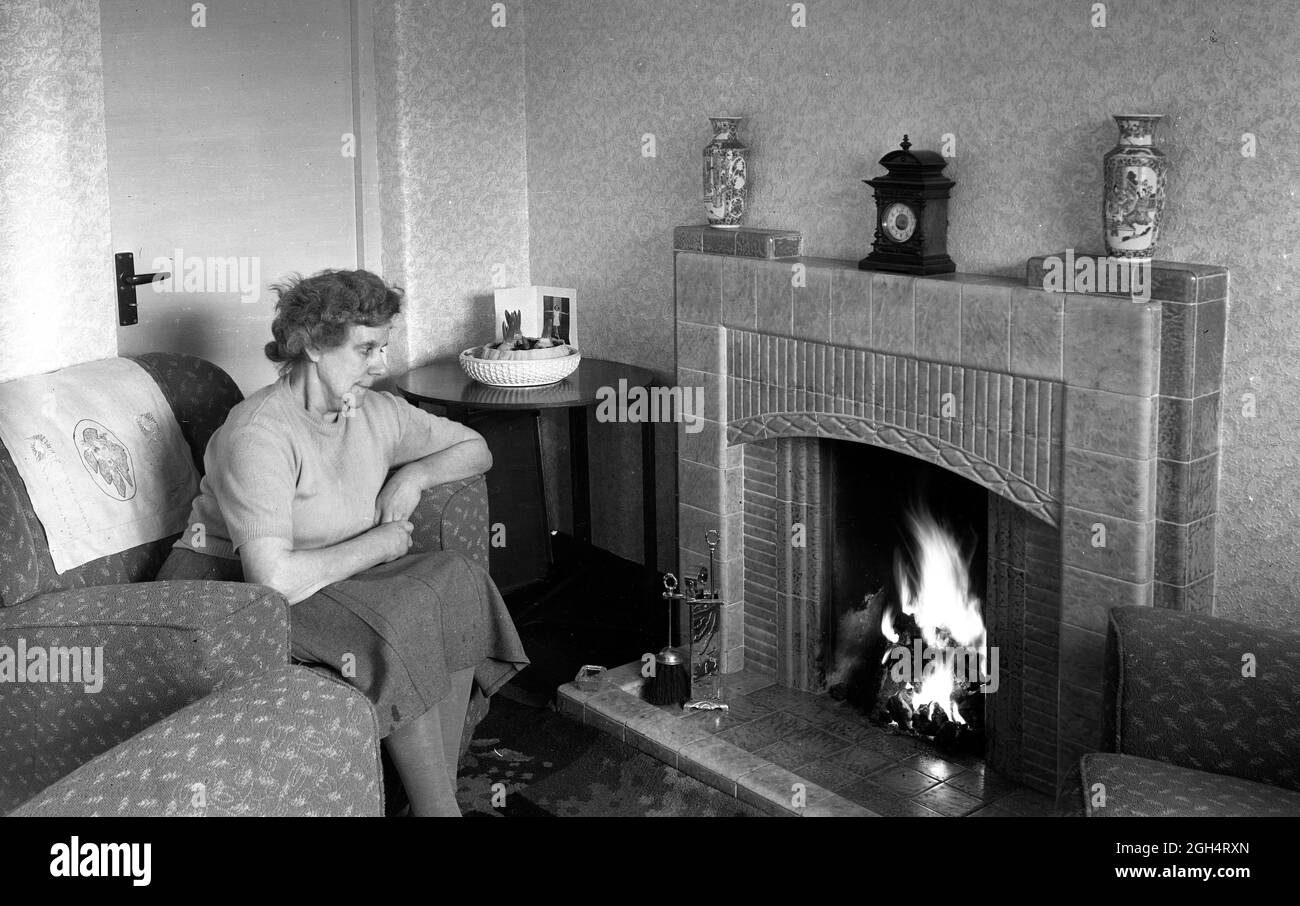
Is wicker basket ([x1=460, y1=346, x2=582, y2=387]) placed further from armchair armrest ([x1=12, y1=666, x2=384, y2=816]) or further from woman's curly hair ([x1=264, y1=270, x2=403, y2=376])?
armchair armrest ([x1=12, y1=666, x2=384, y2=816])

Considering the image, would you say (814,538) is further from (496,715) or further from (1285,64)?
(1285,64)

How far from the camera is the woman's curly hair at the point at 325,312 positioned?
2604 mm

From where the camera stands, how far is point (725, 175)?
3305 mm

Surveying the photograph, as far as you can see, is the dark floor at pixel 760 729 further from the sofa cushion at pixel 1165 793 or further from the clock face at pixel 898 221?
the clock face at pixel 898 221

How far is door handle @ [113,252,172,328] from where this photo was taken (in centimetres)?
340

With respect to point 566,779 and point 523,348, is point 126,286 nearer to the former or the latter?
point 523,348

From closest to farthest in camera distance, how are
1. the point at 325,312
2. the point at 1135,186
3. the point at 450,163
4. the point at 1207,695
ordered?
the point at 1207,695
the point at 1135,186
the point at 325,312
the point at 450,163

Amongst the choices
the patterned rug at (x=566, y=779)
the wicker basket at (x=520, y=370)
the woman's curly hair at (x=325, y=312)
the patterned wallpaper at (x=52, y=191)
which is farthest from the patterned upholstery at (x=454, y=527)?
the patterned wallpaper at (x=52, y=191)

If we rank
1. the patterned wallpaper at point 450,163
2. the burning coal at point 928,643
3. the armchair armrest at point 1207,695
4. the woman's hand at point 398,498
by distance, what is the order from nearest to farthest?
the armchair armrest at point 1207,695, the woman's hand at point 398,498, the burning coal at point 928,643, the patterned wallpaper at point 450,163

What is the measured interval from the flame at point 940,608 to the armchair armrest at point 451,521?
98cm

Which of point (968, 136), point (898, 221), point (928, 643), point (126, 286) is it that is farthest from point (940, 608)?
point (126, 286)

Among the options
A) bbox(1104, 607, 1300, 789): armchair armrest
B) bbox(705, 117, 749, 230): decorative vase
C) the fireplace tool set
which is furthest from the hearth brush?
bbox(1104, 607, 1300, 789): armchair armrest

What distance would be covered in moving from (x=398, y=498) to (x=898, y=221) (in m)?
1.18

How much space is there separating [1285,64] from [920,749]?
5.09 ft
